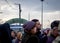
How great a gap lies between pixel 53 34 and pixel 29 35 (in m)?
0.52

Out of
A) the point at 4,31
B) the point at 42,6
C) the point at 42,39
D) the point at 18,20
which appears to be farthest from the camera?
the point at 18,20

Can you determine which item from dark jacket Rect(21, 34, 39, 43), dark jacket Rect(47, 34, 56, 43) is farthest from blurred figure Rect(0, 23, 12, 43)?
dark jacket Rect(47, 34, 56, 43)

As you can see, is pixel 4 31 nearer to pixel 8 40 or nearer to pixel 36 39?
pixel 8 40

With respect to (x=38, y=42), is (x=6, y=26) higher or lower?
higher

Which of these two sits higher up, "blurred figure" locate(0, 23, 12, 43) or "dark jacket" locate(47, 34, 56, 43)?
"blurred figure" locate(0, 23, 12, 43)

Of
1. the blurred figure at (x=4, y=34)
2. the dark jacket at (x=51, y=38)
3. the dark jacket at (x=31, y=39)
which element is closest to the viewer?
the blurred figure at (x=4, y=34)

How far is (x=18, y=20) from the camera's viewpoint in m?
39.9

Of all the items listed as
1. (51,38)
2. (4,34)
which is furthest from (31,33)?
(4,34)

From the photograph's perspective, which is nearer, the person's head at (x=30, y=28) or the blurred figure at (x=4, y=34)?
the blurred figure at (x=4, y=34)

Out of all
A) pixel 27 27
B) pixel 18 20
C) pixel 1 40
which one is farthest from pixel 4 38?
pixel 18 20

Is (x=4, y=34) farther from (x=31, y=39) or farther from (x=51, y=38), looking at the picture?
(x=51, y=38)

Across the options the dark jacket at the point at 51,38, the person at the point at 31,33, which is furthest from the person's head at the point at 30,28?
the dark jacket at the point at 51,38

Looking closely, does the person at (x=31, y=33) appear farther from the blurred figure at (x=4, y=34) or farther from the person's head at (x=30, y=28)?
the blurred figure at (x=4, y=34)

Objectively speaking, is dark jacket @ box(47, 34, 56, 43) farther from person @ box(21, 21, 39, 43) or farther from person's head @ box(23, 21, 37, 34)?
person's head @ box(23, 21, 37, 34)
